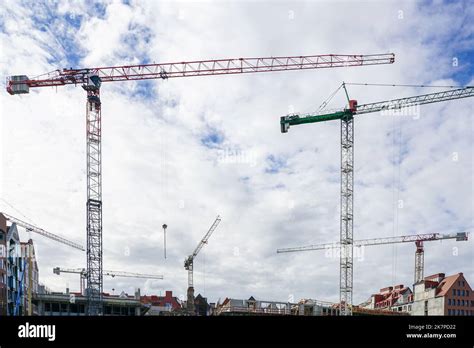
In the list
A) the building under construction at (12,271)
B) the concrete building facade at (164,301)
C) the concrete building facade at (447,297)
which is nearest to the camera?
the building under construction at (12,271)

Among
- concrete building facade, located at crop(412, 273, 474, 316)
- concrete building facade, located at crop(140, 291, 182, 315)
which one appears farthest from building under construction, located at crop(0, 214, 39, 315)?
concrete building facade, located at crop(412, 273, 474, 316)

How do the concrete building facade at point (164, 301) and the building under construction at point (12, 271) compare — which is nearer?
the building under construction at point (12, 271)

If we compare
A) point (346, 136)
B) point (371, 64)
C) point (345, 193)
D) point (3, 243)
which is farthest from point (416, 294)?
point (3, 243)

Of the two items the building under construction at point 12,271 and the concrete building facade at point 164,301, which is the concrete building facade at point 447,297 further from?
the building under construction at point 12,271

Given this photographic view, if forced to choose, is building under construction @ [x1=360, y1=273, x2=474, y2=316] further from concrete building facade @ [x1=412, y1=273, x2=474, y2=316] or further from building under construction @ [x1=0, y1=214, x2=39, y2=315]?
building under construction @ [x1=0, y1=214, x2=39, y2=315]

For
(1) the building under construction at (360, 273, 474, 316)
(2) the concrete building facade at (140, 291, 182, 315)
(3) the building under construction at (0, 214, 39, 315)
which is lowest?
(2) the concrete building facade at (140, 291, 182, 315)

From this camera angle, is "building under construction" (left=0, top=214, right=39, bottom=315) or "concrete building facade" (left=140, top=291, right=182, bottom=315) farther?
"concrete building facade" (left=140, top=291, right=182, bottom=315)

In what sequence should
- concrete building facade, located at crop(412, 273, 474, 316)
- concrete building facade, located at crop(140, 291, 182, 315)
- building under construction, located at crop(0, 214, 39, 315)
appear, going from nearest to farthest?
building under construction, located at crop(0, 214, 39, 315), concrete building facade, located at crop(412, 273, 474, 316), concrete building facade, located at crop(140, 291, 182, 315)

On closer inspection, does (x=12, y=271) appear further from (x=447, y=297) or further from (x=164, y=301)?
(x=447, y=297)

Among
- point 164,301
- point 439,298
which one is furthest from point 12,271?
point 439,298

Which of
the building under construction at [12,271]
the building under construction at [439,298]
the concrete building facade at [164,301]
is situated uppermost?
the building under construction at [12,271]

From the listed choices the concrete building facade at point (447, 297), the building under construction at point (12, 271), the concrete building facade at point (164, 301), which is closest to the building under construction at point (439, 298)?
the concrete building facade at point (447, 297)

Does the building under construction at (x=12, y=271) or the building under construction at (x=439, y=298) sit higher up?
the building under construction at (x=12, y=271)
